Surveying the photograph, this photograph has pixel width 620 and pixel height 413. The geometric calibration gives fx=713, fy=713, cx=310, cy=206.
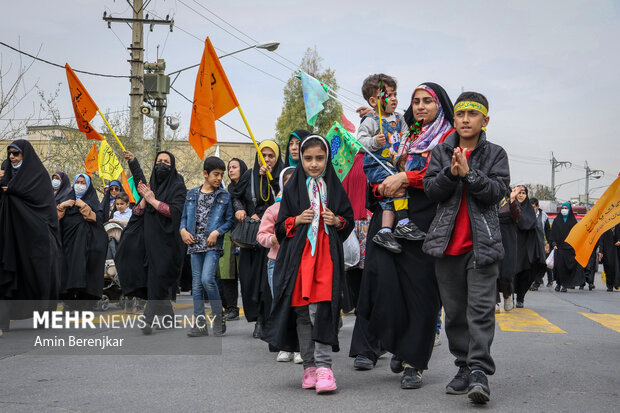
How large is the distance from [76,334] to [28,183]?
193 cm

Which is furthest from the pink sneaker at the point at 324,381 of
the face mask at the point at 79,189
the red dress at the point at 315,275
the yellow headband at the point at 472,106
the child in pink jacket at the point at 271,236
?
the face mask at the point at 79,189

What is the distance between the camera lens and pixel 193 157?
1378 inches

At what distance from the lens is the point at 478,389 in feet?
14.3

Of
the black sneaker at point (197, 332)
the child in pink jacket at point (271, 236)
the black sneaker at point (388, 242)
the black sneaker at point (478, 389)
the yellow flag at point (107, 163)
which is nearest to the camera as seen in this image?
the black sneaker at point (478, 389)

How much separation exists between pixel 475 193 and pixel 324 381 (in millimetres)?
1623

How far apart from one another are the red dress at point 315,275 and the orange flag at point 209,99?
4236mm

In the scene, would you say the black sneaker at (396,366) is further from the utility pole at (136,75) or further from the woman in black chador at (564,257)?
the utility pole at (136,75)

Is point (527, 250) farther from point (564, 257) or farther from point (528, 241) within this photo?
point (564, 257)

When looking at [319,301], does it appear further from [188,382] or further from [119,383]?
[119,383]

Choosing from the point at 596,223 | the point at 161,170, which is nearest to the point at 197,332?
the point at 161,170

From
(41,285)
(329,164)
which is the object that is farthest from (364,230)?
(41,285)

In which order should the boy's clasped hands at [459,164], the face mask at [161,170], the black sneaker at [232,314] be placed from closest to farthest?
the boy's clasped hands at [459,164], the face mask at [161,170], the black sneaker at [232,314]

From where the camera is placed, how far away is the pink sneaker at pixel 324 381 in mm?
4832

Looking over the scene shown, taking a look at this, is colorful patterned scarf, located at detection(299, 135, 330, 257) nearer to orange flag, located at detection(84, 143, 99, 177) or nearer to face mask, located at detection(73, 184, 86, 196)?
face mask, located at detection(73, 184, 86, 196)
